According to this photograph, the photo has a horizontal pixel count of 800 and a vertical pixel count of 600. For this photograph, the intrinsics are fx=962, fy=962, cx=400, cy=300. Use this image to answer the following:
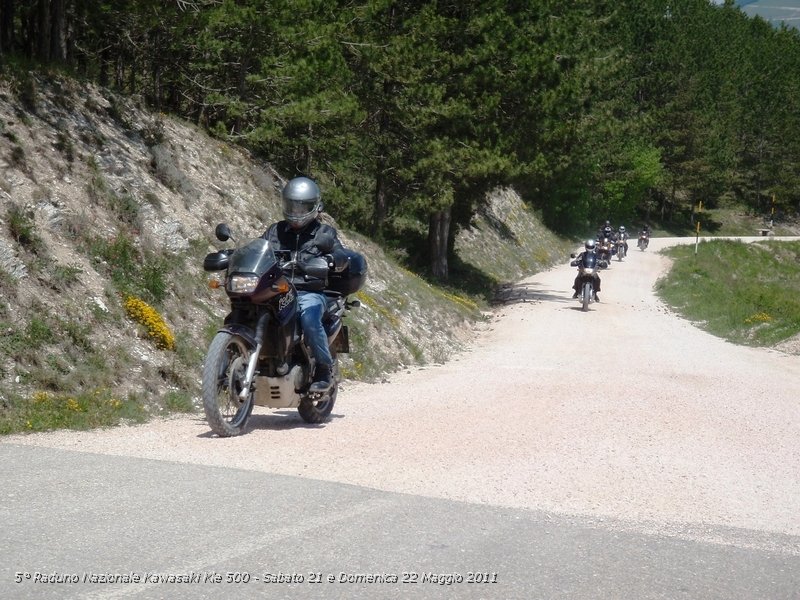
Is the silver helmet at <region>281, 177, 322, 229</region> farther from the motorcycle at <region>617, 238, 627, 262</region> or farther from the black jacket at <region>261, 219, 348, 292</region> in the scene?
the motorcycle at <region>617, 238, 627, 262</region>

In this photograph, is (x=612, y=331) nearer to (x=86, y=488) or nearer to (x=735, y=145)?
(x=86, y=488)

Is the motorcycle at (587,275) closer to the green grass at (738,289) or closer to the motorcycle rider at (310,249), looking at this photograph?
the green grass at (738,289)

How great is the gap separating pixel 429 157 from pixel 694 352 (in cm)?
1066

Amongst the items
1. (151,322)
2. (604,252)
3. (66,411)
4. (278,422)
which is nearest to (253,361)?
(278,422)

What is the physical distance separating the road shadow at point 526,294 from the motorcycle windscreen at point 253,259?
78.7 feet

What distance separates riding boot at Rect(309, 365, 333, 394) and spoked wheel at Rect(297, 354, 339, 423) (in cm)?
13

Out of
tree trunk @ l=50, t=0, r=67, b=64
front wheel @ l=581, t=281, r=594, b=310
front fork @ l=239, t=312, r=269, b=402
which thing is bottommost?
front wheel @ l=581, t=281, r=594, b=310

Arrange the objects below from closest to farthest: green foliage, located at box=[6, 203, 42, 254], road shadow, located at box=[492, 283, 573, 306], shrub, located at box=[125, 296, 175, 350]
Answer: green foliage, located at box=[6, 203, 42, 254] < shrub, located at box=[125, 296, 175, 350] < road shadow, located at box=[492, 283, 573, 306]

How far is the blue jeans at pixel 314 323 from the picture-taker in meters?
8.47

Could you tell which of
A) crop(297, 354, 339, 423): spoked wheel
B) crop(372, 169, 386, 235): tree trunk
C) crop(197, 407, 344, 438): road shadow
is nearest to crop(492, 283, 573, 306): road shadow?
crop(372, 169, 386, 235): tree trunk

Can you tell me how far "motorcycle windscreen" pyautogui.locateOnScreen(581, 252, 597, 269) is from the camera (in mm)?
29359

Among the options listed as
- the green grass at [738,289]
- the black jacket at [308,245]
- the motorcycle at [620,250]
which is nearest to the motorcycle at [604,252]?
the green grass at [738,289]

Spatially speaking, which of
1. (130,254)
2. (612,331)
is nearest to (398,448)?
(130,254)

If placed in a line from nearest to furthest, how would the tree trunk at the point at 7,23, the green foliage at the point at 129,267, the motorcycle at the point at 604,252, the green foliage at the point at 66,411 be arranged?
the green foliage at the point at 66,411
the green foliage at the point at 129,267
the tree trunk at the point at 7,23
the motorcycle at the point at 604,252
